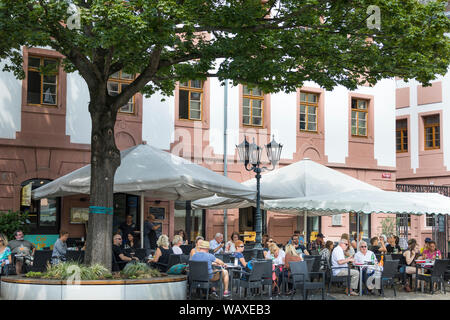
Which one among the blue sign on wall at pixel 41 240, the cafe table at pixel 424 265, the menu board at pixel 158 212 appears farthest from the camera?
the menu board at pixel 158 212

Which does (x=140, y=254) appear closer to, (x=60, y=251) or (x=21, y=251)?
(x=60, y=251)

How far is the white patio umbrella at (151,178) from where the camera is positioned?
15.2 meters

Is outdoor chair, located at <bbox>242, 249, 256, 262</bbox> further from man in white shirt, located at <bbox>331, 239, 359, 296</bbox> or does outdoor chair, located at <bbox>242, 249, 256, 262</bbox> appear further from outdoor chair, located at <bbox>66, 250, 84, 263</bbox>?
outdoor chair, located at <bbox>66, 250, 84, 263</bbox>

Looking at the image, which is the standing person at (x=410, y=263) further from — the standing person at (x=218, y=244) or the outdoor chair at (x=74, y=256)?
the outdoor chair at (x=74, y=256)

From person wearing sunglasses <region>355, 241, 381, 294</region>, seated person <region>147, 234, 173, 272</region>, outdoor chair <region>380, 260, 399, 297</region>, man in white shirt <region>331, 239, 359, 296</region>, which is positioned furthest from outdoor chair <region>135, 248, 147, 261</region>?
outdoor chair <region>380, 260, 399, 297</region>

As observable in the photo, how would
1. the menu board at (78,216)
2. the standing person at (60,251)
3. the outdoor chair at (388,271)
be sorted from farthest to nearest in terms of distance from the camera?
the menu board at (78,216)
the standing person at (60,251)
the outdoor chair at (388,271)

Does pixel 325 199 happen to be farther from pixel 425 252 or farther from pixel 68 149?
pixel 68 149

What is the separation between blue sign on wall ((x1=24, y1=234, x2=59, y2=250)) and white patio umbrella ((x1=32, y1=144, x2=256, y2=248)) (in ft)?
9.99

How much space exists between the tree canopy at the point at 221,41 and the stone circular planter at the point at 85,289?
1258mm

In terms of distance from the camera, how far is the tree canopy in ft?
36.6

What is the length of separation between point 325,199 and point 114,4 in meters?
7.98

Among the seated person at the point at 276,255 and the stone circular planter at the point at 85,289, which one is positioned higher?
the seated person at the point at 276,255

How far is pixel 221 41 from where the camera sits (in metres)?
13.3

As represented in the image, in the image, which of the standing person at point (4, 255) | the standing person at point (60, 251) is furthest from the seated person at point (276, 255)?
the standing person at point (4, 255)
